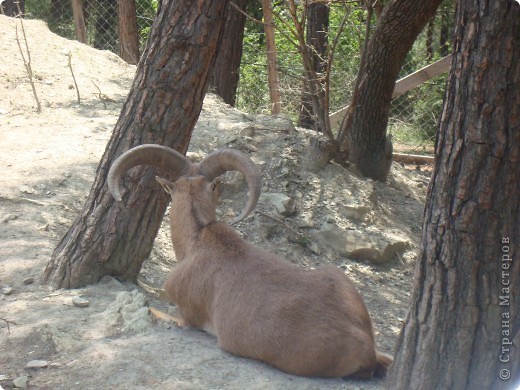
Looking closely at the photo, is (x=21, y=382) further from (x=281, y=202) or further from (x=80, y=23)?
(x=80, y=23)

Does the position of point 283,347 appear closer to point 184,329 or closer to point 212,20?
point 184,329

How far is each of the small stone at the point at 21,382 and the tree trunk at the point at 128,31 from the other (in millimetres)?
10995

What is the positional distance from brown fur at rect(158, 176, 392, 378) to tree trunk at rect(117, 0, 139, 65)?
9628 millimetres

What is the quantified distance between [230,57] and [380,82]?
359cm

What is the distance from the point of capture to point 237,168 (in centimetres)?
689

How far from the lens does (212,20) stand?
7.07 metres

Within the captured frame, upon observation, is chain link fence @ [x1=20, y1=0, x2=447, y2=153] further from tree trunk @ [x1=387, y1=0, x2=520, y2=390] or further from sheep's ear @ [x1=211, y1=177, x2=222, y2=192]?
tree trunk @ [x1=387, y1=0, x2=520, y2=390]

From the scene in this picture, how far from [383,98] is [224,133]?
2.29 meters

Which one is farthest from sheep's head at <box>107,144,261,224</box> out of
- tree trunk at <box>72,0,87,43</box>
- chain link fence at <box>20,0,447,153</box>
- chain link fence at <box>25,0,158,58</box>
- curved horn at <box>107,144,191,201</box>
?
chain link fence at <box>25,0,158,58</box>

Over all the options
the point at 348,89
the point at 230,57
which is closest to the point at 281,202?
the point at 230,57

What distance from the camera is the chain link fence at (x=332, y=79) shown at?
1493cm

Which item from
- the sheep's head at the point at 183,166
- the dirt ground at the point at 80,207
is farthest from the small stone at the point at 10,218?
the sheep's head at the point at 183,166

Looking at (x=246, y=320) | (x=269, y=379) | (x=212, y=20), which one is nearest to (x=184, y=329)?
(x=246, y=320)

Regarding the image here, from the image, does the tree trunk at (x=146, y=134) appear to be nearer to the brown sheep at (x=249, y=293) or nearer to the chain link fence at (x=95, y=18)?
the brown sheep at (x=249, y=293)
